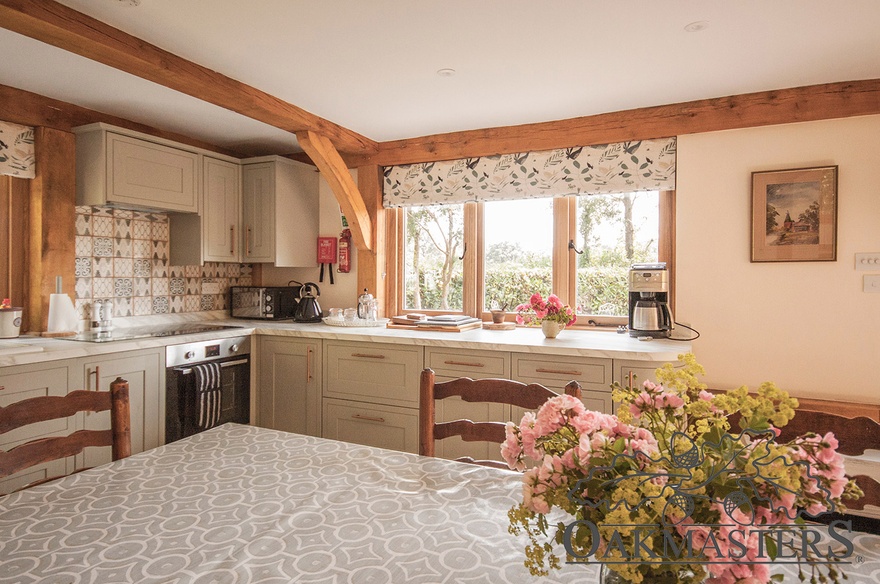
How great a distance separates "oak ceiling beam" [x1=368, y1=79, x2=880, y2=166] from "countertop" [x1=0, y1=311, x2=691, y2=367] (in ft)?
3.98

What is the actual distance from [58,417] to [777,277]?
3.19m

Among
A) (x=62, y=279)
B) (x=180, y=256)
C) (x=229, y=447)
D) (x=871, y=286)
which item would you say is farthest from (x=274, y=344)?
(x=871, y=286)

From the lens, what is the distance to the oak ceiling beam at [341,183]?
3.34 meters

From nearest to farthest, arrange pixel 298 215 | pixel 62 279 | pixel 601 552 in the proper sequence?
pixel 601 552
pixel 62 279
pixel 298 215

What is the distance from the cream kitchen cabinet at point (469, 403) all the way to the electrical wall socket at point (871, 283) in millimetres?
1847

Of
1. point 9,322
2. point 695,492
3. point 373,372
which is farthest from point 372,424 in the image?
point 695,492

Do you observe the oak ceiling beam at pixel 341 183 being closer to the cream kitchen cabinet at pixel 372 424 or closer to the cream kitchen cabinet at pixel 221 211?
the cream kitchen cabinet at pixel 221 211

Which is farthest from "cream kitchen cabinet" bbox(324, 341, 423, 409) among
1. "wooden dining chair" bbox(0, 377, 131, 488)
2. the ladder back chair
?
the ladder back chair

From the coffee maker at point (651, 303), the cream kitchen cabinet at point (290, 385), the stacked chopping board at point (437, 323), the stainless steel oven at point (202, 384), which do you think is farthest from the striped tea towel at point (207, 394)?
the coffee maker at point (651, 303)

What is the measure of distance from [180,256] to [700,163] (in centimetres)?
339

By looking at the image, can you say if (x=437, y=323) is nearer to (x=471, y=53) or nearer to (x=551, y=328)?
(x=551, y=328)

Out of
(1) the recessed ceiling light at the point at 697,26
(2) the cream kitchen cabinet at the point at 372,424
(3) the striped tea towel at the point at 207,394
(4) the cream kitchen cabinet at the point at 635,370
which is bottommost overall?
(2) the cream kitchen cabinet at the point at 372,424

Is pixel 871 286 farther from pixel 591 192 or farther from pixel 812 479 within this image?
pixel 812 479

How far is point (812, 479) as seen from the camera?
60cm
